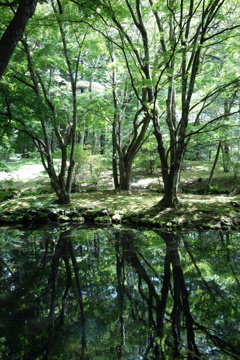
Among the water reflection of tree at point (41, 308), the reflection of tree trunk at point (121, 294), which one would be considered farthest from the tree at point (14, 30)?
the reflection of tree trunk at point (121, 294)

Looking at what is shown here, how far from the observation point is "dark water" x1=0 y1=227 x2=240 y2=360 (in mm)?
2336

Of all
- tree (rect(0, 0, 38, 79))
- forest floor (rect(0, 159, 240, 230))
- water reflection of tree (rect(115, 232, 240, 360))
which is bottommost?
forest floor (rect(0, 159, 240, 230))

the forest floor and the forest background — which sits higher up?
the forest background

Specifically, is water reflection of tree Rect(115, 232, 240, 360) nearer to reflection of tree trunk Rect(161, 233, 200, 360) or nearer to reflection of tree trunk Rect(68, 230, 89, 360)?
reflection of tree trunk Rect(161, 233, 200, 360)

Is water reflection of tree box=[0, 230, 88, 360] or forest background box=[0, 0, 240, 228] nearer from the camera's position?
water reflection of tree box=[0, 230, 88, 360]

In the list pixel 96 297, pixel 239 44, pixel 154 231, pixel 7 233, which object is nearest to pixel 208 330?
pixel 96 297

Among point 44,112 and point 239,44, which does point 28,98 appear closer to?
point 44,112

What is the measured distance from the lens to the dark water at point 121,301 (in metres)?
2.34

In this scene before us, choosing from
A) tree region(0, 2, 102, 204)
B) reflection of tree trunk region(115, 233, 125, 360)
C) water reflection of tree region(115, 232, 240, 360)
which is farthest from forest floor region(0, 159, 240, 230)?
water reflection of tree region(115, 232, 240, 360)

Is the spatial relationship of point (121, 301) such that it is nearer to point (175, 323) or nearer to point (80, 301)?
point (80, 301)

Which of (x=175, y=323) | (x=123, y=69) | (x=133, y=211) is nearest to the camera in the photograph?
(x=175, y=323)

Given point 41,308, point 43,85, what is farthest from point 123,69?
point 41,308

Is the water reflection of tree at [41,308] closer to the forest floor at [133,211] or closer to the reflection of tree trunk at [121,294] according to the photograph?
the reflection of tree trunk at [121,294]

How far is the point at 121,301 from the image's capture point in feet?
10.6
